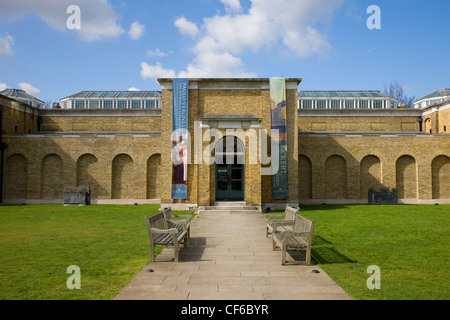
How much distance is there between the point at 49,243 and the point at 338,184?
19472 mm

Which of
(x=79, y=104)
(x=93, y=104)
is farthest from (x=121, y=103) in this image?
(x=79, y=104)

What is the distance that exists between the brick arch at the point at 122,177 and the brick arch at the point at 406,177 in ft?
64.6

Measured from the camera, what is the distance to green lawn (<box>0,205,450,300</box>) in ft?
19.4

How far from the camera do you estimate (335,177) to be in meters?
23.7

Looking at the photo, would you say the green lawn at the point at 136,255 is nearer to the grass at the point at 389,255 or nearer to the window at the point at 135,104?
the grass at the point at 389,255

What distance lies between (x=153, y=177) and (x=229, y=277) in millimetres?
18073

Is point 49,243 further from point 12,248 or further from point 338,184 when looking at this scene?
point 338,184

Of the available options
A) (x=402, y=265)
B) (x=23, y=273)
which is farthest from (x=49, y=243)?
(x=402, y=265)

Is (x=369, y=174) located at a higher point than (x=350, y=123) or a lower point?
lower

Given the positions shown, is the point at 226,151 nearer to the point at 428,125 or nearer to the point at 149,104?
the point at 428,125

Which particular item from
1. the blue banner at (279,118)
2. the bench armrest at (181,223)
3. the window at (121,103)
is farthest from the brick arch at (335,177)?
the window at (121,103)

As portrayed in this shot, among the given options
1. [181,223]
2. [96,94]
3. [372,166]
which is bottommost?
[181,223]

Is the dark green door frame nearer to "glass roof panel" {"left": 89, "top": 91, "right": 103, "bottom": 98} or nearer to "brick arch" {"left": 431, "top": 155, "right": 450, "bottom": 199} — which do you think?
"brick arch" {"left": 431, "top": 155, "right": 450, "bottom": 199}

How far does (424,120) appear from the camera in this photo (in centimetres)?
2977
